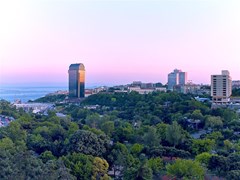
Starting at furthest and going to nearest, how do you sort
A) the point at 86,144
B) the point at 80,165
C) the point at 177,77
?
the point at 177,77, the point at 86,144, the point at 80,165

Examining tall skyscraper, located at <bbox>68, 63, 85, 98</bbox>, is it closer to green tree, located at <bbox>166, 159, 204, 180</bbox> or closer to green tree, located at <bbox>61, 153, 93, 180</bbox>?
green tree, located at <bbox>61, 153, 93, 180</bbox>

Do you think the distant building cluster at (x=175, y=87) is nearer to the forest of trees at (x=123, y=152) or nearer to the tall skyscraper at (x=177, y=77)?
the tall skyscraper at (x=177, y=77)

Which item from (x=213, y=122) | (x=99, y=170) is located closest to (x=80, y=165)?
(x=99, y=170)

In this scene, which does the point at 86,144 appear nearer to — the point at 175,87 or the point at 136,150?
the point at 136,150

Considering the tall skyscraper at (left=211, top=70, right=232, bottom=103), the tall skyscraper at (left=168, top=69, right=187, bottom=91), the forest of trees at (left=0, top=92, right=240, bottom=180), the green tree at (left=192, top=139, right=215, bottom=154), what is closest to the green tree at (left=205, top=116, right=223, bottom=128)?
the forest of trees at (left=0, top=92, right=240, bottom=180)

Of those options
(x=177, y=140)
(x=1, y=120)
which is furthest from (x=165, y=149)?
(x=1, y=120)

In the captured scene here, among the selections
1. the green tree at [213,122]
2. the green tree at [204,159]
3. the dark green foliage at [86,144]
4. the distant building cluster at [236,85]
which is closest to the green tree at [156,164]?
the green tree at [204,159]
